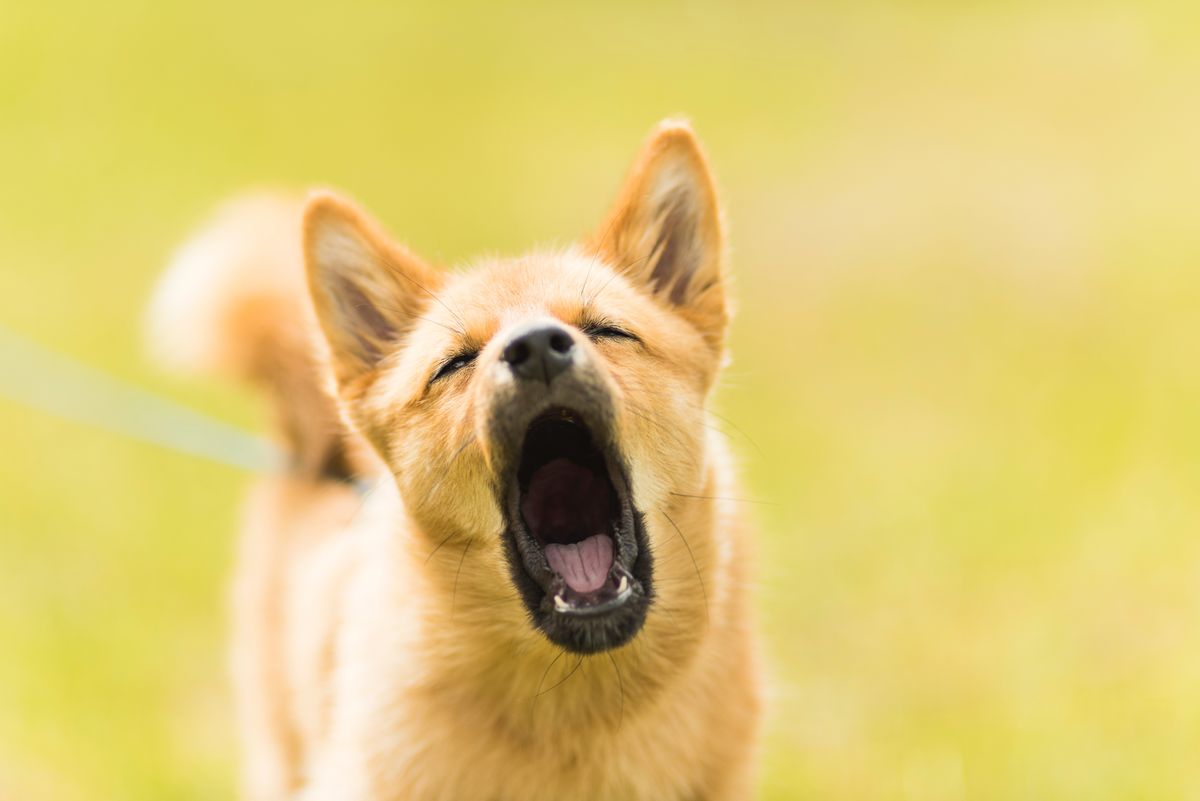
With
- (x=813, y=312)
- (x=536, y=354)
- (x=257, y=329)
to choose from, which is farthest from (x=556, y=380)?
(x=813, y=312)

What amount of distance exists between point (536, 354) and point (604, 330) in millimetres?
420

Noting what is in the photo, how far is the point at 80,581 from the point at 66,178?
408 inches

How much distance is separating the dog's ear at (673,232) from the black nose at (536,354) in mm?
769

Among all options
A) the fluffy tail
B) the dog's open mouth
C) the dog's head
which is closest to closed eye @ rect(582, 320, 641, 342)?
the dog's head

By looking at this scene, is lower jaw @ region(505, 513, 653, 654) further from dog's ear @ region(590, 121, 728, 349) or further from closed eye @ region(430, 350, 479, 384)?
dog's ear @ region(590, 121, 728, 349)

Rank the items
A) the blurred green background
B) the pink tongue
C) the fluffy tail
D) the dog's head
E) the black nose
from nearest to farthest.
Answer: the black nose → the dog's head → the pink tongue → the fluffy tail → the blurred green background

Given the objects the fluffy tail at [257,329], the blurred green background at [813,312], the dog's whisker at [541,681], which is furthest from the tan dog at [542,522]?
the fluffy tail at [257,329]

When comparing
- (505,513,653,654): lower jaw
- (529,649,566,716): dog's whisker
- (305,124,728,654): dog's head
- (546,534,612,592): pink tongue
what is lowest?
(529,649,566,716): dog's whisker

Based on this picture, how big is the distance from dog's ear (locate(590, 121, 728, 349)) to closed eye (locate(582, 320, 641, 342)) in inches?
14.4

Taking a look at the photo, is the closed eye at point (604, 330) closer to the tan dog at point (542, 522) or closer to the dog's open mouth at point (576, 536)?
the tan dog at point (542, 522)

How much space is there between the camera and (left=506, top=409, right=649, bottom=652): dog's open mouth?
10.1 ft

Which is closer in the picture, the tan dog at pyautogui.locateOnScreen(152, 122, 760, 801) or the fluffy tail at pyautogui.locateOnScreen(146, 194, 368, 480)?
the tan dog at pyautogui.locateOnScreen(152, 122, 760, 801)

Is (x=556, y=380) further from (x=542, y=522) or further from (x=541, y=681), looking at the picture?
(x=541, y=681)

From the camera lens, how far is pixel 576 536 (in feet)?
11.3
